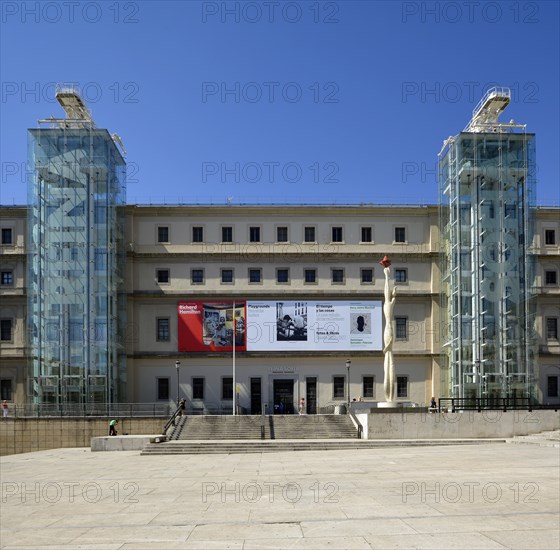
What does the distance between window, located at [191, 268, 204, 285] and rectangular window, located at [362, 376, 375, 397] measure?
12.9 meters

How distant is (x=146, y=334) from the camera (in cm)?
4875

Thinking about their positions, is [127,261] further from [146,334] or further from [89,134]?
[89,134]

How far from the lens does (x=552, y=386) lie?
4881 cm

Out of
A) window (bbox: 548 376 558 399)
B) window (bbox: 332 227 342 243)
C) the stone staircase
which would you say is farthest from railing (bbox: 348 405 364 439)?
window (bbox: 548 376 558 399)

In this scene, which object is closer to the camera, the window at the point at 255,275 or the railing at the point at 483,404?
the railing at the point at 483,404

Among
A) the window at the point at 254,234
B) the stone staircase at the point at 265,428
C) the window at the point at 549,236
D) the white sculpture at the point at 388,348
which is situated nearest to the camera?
the stone staircase at the point at 265,428

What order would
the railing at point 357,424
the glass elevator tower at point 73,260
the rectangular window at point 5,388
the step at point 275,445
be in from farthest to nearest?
the rectangular window at point 5,388, the glass elevator tower at point 73,260, the railing at point 357,424, the step at point 275,445

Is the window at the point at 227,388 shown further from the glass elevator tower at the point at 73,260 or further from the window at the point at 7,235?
the window at the point at 7,235

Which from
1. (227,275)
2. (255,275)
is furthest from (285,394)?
(227,275)

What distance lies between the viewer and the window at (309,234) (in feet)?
163

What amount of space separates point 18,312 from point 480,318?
3069cm

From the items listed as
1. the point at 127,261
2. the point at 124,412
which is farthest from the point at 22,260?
the point at 124,412

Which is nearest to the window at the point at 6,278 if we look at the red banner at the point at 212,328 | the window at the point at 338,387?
the red banner at the point at 212,328

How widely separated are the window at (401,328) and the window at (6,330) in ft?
86.2
